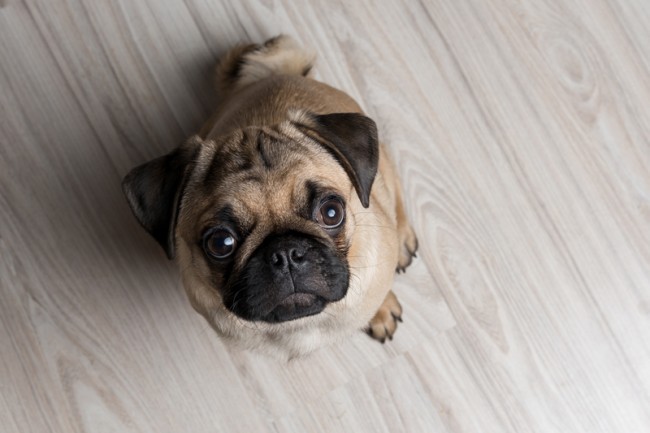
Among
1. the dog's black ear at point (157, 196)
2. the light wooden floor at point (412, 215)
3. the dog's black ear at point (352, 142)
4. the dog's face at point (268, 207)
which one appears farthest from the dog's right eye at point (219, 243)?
the light wooden floor at point (412, 215)

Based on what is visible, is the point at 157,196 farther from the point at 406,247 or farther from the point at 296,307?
the point at 406,247

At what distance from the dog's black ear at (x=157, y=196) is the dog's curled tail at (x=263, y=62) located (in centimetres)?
76

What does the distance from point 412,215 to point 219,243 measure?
104 centimetres

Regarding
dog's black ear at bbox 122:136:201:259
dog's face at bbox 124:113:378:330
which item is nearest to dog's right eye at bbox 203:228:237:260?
dog's face at bbox 124:113:378:330

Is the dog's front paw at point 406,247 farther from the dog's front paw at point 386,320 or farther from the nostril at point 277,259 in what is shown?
the nostril at point 277,259

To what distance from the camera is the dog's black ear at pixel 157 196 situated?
1.94m

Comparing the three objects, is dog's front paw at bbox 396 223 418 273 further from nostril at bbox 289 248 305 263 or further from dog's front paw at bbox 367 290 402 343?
nostril at bbox 289 248 305 263

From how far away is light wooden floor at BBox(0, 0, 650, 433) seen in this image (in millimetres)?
2588

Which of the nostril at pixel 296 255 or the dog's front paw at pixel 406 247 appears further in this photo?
the dog's front paw at pixel 406 247

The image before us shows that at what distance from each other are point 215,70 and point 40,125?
760 millimetres

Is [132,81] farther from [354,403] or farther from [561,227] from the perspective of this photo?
[561,227]

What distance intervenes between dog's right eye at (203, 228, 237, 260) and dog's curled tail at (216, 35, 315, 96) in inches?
35.2

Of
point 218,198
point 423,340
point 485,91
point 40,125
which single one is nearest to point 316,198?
point 218,198

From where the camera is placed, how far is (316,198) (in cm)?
188
